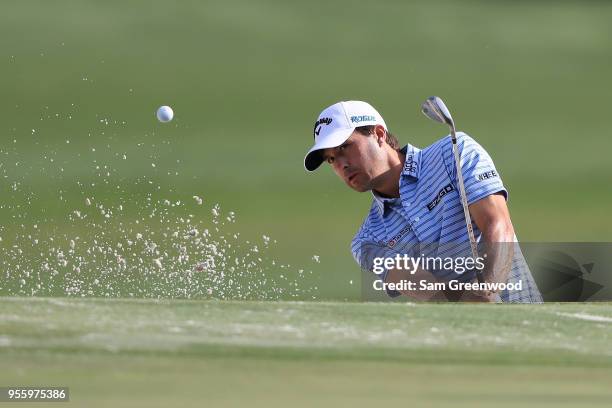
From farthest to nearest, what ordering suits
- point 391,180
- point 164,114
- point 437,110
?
point 164,114, point 437,110, point 391,180

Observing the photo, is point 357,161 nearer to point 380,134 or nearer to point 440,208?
point 380,134

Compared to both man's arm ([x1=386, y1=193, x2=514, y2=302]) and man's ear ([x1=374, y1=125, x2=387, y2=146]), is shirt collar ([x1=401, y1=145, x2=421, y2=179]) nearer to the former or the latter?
man's ear ([x1=374, y1=125, x2=387, y2=146])

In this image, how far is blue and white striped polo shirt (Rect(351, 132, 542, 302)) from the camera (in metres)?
3.22

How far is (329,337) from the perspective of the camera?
221 centimetres

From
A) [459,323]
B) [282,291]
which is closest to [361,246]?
[459,323]

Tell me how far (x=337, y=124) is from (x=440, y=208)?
36cm

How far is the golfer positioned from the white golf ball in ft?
7.69

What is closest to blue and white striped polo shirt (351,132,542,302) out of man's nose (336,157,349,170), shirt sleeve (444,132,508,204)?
shirt sleeve (444,132,508,204)

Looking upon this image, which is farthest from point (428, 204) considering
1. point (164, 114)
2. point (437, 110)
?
point (164, 114)

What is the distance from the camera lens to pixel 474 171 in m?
3.20

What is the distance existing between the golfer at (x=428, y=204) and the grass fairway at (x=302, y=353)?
62cm

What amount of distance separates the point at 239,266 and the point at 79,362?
2870 millimetres

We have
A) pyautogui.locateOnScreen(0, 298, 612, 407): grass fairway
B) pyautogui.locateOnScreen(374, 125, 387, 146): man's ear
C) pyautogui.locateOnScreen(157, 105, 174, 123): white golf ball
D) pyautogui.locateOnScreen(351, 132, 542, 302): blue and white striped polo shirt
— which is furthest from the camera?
pyautogui.locateOnScreen(157, 105, 174, 123): white golf ball
